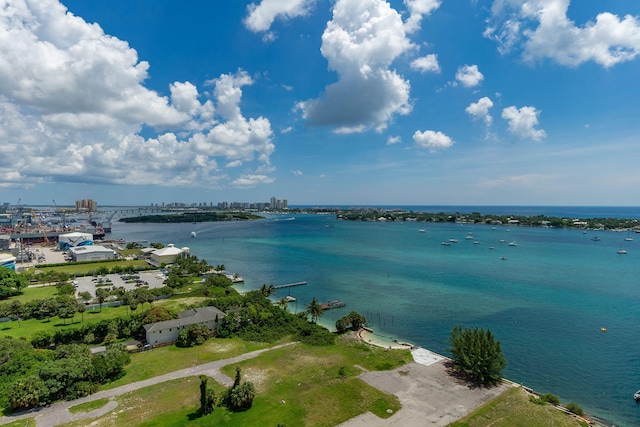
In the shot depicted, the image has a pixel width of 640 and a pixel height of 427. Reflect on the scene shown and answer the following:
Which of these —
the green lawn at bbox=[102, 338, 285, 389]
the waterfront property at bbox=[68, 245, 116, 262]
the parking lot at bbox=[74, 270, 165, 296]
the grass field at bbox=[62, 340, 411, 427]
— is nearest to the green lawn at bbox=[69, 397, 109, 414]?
the grass field at bbox=[62, 340, 411, 427]

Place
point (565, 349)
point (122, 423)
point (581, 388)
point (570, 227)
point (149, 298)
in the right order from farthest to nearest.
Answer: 1. point (570, 227)
2. point (149, 298)
3. point (565, 349)
4. point (581, 388)
5. point (122, 423)

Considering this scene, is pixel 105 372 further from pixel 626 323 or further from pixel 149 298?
pixel 626 323

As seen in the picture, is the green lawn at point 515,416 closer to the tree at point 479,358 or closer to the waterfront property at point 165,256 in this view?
the tree at point 479,358

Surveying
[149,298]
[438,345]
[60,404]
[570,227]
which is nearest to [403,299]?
[438,345]

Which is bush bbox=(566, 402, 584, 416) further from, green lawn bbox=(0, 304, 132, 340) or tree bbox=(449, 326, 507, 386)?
green lawn bbox=(0, 304, 132, 340)

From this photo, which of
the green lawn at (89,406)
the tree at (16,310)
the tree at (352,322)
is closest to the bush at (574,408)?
the tree at (352,322)
